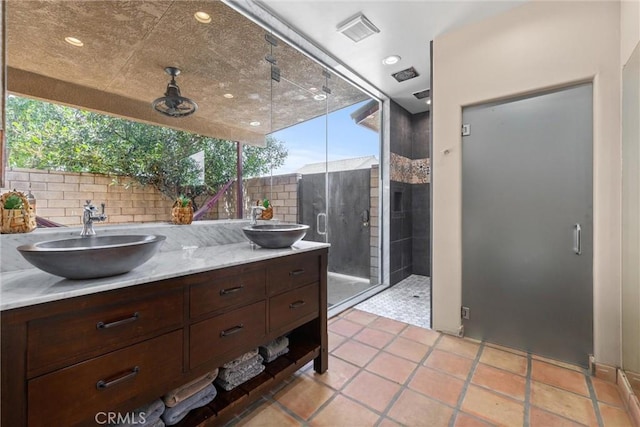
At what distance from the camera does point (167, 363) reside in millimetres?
1146

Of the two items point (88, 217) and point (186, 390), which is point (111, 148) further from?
point (186, 390)

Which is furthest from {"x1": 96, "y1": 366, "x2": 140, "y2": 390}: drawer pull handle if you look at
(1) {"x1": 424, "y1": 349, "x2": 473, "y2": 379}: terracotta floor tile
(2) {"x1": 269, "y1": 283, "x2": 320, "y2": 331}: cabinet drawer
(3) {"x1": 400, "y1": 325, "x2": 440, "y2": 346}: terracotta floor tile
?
(3) {"x1": 400, "y1": 325, "x2": 440, "y2": 346}: terracotta floor tile

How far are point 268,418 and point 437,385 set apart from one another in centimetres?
108

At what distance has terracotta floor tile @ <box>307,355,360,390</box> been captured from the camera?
181cm

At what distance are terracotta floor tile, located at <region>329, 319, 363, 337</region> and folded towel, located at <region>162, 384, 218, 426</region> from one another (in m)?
1.30

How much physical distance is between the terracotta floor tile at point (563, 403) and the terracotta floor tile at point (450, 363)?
0.38 metres

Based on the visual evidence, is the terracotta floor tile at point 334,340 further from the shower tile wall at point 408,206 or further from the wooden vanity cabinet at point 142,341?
the shower tile wall at point 408,206

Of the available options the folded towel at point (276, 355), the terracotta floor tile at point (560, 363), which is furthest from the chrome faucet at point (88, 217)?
the terracotta floor tile at point (560, 363)

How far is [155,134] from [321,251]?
4.36 ft

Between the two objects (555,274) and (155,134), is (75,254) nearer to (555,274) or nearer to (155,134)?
(155,134)

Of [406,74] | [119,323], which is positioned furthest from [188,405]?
[406,74]

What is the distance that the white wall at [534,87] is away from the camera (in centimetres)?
180

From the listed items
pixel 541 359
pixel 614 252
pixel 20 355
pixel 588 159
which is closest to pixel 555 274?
pixel 614 252

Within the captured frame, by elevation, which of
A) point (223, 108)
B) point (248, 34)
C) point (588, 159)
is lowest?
point (588, 159)
